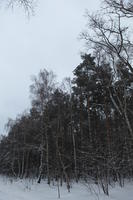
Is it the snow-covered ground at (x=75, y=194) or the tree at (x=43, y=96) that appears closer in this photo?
the snow-covered ground at (x=75, y=194)

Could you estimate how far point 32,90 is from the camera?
20.3 metres

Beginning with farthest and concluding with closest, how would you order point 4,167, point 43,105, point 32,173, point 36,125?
point 4,167 < point 32,173 < point 36,125 < point 43,105

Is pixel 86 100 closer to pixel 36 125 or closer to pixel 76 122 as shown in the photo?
pixel 76 122

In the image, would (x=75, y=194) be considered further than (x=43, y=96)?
No

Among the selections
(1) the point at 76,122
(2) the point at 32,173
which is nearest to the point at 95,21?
(1) the point at 76,122

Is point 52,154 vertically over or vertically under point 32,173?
over

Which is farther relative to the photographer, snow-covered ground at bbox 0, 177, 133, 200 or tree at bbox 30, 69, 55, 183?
tree at bbox 30, 69, 55, 183

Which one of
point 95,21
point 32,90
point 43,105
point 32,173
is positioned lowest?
point 32,173

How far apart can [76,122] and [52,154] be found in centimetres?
375

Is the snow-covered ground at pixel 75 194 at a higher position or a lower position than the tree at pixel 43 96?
lower

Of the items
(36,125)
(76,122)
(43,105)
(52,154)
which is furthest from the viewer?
(36,125)

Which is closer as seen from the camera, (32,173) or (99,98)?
(99,98)

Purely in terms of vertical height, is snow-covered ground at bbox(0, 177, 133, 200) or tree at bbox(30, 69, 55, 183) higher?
tree at bbox(30, 69, 55, 183)

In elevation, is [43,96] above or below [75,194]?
above
